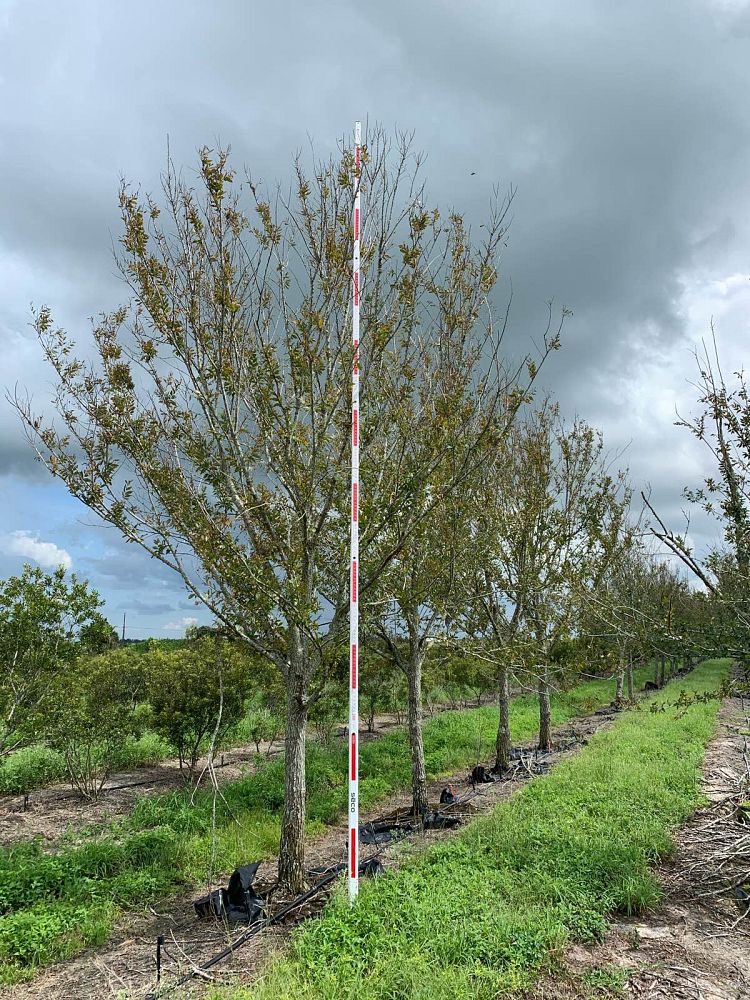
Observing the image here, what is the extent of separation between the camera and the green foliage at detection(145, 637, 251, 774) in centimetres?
1123

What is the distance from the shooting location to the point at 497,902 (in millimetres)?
5312

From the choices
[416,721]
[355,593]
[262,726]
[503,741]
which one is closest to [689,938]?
[355,593]

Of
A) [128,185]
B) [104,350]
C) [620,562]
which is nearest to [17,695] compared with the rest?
[104,350]

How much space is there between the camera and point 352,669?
5.64m

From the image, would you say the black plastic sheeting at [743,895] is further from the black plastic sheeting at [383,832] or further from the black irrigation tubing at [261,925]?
the black plastic sheeting at [383,832]

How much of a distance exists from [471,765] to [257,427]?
10.8 meters

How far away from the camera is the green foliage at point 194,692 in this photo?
36.9 ft

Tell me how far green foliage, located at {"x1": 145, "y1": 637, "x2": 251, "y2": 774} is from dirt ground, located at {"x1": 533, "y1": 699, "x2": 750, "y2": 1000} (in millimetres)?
7384

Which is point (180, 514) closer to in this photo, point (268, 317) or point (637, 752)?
point (268, 317)

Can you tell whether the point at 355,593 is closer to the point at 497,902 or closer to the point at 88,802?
the point at 497,902

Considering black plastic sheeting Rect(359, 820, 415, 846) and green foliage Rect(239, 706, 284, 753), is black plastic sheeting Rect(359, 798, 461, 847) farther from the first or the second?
green foliage Rect(239, 706, 284, 753)

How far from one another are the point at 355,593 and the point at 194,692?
6711mm

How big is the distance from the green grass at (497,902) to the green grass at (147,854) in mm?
2250

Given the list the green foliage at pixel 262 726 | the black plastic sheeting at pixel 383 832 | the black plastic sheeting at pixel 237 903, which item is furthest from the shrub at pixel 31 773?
the black plastic sheeting at pixel 237 903
